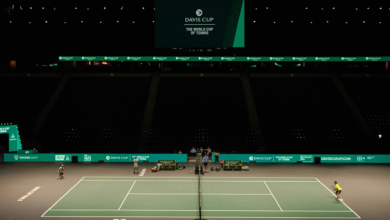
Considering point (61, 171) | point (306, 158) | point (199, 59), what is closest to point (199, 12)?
point (199, 59)

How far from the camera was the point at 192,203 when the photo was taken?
67.2 ft

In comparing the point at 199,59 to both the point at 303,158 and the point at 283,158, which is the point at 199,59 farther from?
the point at 303,158

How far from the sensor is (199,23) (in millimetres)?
32688

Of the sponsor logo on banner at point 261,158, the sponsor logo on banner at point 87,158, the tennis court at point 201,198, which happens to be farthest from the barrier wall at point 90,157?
the sponsor logo on banner at point 261,158

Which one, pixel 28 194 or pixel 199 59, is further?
pixel 199 59

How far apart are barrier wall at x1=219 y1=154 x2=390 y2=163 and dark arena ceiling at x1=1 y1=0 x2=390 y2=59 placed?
16331 millimetres

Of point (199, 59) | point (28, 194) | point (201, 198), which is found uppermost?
point (199, 59)

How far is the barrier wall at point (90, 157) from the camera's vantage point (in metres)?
31.3

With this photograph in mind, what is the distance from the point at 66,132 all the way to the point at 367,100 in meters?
31.7

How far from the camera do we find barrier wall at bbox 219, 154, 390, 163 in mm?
31123

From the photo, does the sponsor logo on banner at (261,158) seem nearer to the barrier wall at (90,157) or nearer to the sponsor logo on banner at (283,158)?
the sponsor logo on banner at (283,158)

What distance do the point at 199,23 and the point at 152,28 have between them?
1280 centimetres

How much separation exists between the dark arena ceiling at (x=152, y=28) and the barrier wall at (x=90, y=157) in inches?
640

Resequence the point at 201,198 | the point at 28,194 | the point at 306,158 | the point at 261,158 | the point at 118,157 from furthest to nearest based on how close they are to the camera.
A: the point at 118,157, the point at 261,158, the point at 306,158, the point at 28,194, the point at 201,198
